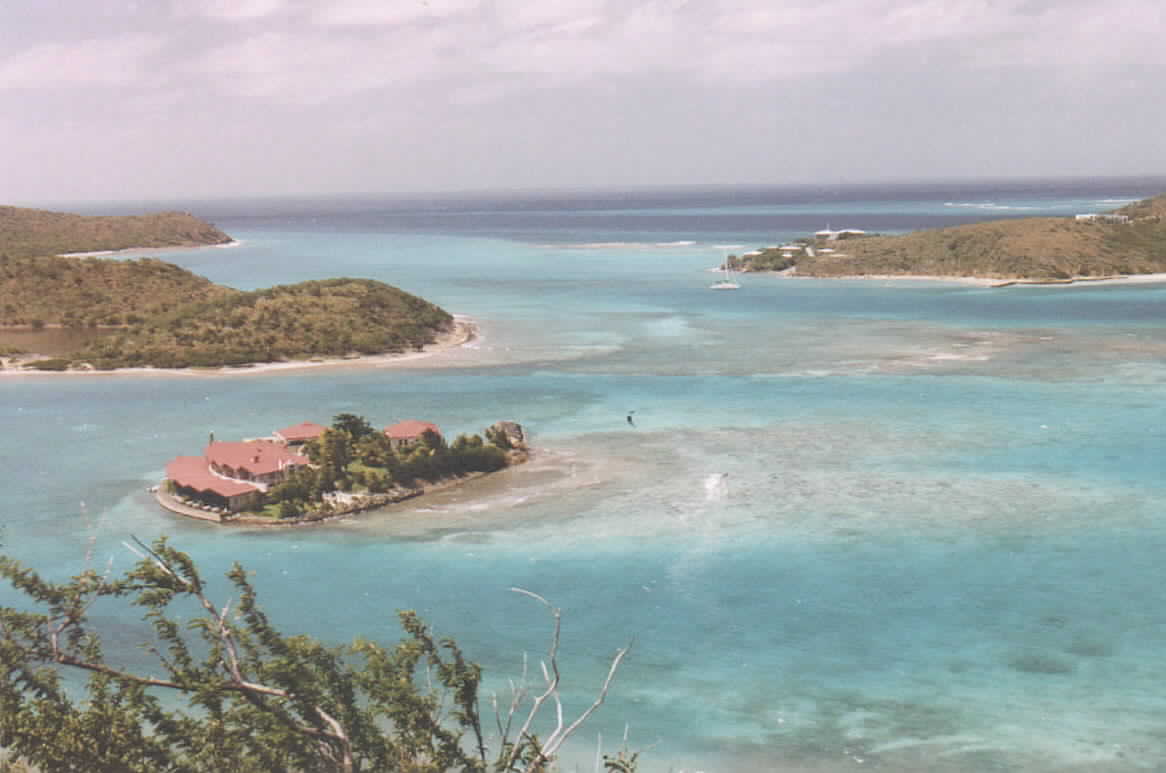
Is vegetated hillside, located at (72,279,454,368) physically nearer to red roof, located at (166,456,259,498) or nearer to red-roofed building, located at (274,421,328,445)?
red-roofed building, located at (274,421,328,445)

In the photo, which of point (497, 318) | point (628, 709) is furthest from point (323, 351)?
point (628, 709)

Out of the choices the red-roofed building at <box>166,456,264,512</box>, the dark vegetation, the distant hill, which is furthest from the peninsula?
the distant hill

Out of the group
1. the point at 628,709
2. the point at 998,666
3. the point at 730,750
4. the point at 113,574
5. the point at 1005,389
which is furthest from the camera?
the point at 1005,389

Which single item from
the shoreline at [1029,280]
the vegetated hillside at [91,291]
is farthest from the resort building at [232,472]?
the shoreline at [1029,280]

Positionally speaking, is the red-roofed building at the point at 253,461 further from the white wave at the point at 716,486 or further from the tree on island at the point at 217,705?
the tree on island at the point at 217,705

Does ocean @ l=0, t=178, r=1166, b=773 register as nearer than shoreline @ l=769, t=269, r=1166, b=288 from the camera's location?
Yes

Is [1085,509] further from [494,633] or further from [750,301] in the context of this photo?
[750,301]
